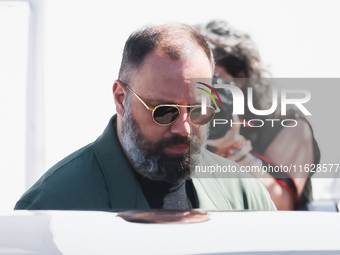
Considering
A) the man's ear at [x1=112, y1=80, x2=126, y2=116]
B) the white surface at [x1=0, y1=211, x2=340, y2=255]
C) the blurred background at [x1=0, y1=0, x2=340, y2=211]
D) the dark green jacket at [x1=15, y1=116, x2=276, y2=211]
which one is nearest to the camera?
the white surface at [x1=0, y1=211, x2=340, y2=255]

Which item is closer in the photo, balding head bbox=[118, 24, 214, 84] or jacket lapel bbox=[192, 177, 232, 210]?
jacket lapel bbox=[192, 177, 232, 210]

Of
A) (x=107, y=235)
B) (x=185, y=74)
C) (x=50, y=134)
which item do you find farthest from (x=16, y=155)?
(x=107, y=235)

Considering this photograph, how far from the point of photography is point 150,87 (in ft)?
6.34

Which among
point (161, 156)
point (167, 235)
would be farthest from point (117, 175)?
point (167, 235)

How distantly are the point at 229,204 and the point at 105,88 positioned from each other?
4.25 feet

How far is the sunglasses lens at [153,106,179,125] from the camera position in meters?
1.85

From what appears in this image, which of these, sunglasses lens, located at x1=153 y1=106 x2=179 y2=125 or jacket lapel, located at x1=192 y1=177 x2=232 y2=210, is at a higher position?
sunglasses lens, located at x1=153 y1=106 x2=179 y2=125

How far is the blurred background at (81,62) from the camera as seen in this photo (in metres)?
2.91

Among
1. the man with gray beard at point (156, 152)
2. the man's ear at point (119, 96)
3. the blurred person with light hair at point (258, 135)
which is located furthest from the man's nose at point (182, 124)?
the blurred person with light hair at point (258, 135)

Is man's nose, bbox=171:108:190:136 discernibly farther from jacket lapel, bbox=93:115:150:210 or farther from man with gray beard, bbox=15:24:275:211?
jacket lapel, bbox=93:115:150:210

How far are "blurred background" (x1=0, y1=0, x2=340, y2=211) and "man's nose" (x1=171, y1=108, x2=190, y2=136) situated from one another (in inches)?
44.5

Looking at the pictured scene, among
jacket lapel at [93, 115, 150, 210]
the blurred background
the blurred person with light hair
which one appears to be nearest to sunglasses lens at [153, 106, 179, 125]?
jacket lapel at [93, 115, 150, 210]

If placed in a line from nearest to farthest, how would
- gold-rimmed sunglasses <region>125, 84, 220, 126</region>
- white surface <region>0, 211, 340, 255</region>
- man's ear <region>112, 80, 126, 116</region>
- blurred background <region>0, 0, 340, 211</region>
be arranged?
white surface <region>0, 211, 340, 255</region> → gold-rimmed sunglasses <region>125, 84, 220, 126</region> → man's ear <region>112, 80, 126, 116</region> → blurred background <region>0, 0, 340, 211</region>

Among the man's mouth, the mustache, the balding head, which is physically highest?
the balding head
